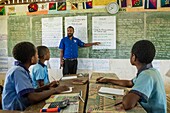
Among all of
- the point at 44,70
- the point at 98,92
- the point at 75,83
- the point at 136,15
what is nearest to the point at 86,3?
the point at 136,15

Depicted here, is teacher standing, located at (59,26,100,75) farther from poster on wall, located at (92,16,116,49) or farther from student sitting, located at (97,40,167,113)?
student sitting, located at (97,40,167,113)

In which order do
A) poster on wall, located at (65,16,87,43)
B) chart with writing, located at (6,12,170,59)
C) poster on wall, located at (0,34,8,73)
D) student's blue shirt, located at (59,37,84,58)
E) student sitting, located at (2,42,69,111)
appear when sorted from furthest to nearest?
poster on wall, located at (0,34,8,73), poster on wall, located at (65,16,87,43), student's blue shirt, located at (59,37,84,58), chart with writing, located at (6,12,170,59), student sitting, located at (2,42,69,111)

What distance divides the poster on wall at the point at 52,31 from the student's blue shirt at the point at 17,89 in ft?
11.6

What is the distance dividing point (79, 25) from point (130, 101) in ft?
12.5

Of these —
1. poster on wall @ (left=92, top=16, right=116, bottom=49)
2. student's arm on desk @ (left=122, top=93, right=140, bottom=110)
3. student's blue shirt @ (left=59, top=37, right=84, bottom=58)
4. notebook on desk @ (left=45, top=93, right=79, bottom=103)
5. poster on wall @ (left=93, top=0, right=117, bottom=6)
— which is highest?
poster on wall @ (left=93, top=0, right=117, bottom=6)

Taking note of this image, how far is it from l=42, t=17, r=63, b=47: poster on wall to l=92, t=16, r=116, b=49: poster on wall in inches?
31.3

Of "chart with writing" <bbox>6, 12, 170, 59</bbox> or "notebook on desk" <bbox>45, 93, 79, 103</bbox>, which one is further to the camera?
"chart with writing" <bbox>6, 12, 170, 59</bbox>

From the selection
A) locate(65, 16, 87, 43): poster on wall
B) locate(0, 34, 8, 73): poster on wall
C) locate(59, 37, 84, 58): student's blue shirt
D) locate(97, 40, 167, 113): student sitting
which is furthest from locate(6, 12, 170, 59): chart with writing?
locate(97, 40, 167, 113): student sitting

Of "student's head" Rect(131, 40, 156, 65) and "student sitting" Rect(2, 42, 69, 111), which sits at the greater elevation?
"student's head" Rect(131, 40, 156, 65)

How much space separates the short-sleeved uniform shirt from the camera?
1402mm

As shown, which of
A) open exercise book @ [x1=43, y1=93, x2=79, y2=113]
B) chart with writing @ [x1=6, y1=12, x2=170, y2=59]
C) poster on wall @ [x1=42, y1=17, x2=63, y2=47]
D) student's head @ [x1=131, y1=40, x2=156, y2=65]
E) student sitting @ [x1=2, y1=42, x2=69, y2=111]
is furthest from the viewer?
poster on wall @ [x1=42, y1=17, x2=63, y2=47]

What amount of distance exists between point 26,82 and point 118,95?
2.17ft

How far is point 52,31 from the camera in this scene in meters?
5.12

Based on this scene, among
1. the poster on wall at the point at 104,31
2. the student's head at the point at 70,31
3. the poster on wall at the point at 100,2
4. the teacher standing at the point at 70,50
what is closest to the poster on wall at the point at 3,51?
the teacher standing at the point at 70,50
